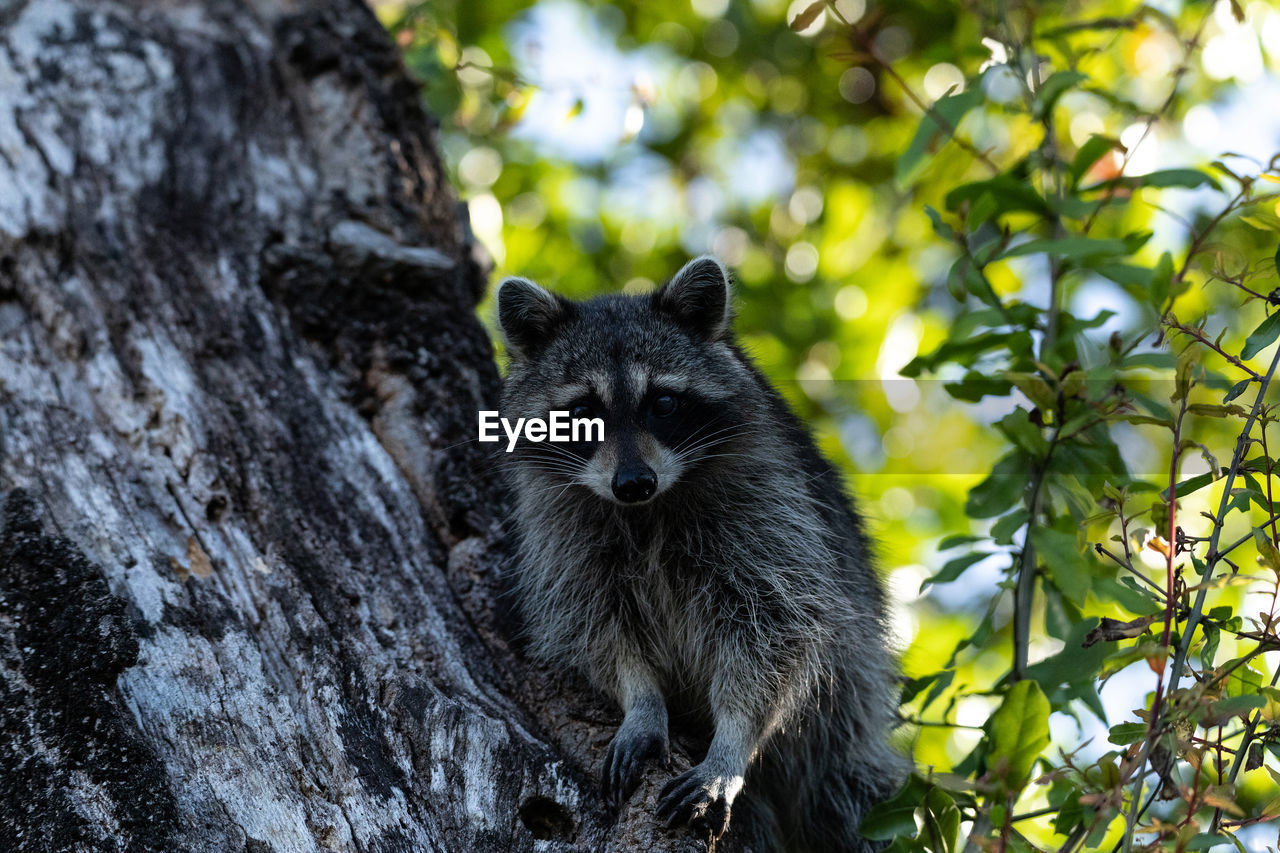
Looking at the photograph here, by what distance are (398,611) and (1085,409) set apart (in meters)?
1.71

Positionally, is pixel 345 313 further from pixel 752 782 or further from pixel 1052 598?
pixel 1052 598

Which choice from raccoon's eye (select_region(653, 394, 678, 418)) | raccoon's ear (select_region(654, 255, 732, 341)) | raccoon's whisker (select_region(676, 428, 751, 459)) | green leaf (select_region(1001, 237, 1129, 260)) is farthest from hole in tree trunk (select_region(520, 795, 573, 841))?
green leaf (select_region(1001, 237, 1129, 260))

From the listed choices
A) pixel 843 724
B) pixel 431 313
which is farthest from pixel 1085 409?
pixel 431 313

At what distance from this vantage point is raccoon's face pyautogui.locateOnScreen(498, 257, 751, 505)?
2848mm

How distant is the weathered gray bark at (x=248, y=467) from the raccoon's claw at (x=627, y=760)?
0.14 ft

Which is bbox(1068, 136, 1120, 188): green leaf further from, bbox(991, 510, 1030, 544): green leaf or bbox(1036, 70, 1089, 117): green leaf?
bbox(991, 510, 1030, 544): green leaf

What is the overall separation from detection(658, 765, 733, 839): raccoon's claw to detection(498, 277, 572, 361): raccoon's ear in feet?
4.62

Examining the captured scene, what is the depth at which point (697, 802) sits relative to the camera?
2.24 m

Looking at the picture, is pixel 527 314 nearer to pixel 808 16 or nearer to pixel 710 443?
pixel 710 443

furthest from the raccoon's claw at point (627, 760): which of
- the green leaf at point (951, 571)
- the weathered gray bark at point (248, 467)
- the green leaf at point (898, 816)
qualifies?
the green leaf at point (951, 571)

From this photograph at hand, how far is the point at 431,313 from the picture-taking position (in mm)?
3289

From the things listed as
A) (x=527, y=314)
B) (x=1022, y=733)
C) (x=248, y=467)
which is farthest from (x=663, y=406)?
(x=1022, y=733)

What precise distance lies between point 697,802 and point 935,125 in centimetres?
183

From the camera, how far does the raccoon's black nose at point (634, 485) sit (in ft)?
8.75
